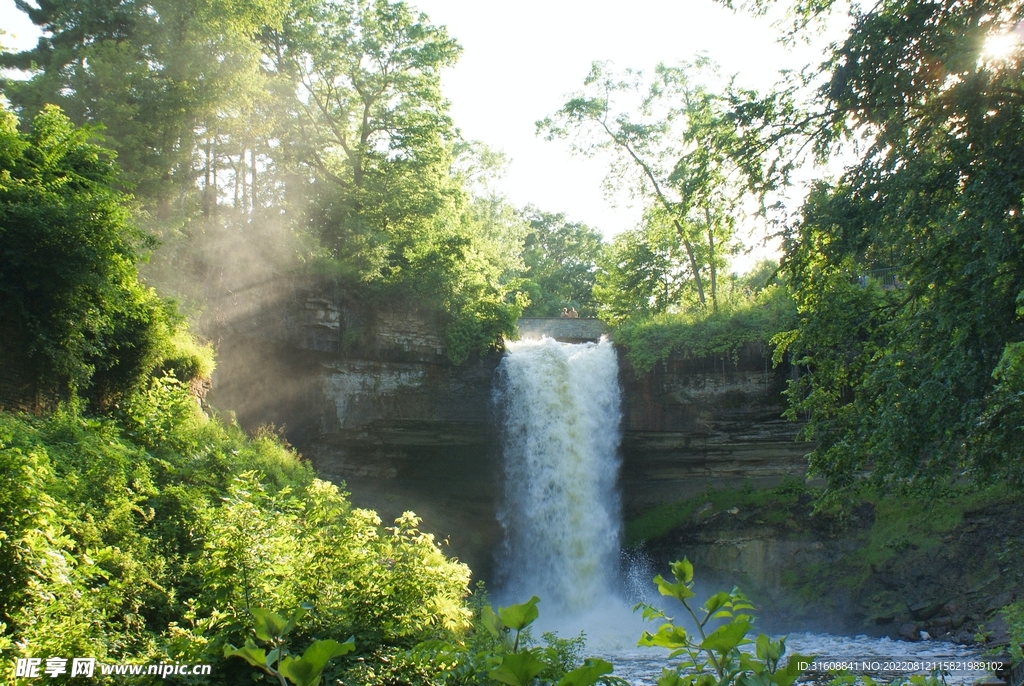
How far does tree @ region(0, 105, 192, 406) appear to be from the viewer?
10.3 meters

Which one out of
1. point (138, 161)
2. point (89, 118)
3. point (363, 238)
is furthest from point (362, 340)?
point (89, 118)

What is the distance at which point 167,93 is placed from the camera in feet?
62.3

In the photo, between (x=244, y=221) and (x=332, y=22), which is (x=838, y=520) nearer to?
(x=244, y=221)

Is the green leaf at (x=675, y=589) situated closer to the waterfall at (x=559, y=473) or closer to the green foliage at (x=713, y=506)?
the waterfall at (x=559, y=473)

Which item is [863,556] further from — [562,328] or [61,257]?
[61,257]

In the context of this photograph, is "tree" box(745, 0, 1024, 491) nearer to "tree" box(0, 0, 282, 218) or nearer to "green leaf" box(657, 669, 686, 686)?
"green leaf" box(657, 669, 686, 686)

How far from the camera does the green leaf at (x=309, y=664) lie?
155 cm

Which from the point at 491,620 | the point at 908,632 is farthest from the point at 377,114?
the point at 491,620

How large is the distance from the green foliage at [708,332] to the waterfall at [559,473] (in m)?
1.12

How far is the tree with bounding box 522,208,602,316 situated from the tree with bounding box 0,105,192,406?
32.5 metres

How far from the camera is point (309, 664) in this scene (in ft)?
5.13

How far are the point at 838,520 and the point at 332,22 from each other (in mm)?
21531

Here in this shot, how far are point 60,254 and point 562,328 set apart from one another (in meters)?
21.5

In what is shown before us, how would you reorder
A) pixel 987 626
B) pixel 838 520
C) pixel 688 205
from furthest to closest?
1. pixel 838 520
2. pixel 987 626
3. pixel 688 205
